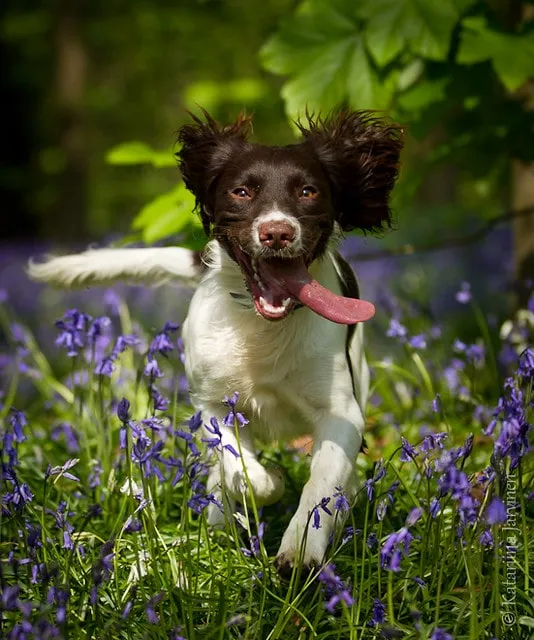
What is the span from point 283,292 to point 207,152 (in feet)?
2.44

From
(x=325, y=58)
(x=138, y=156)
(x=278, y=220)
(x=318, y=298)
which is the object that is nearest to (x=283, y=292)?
(x=318, y=298)

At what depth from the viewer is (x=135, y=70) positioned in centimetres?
1983

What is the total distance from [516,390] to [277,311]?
31.2 inches

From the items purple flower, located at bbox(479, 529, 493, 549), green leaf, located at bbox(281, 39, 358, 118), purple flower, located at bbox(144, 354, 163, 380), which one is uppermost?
green leaf, located at bbox(281, 39, 358, 118)

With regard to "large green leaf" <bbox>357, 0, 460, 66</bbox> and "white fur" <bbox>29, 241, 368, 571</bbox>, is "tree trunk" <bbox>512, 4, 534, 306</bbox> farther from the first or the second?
"white fur" <bbox>29, 241, 368, 571</bbox>

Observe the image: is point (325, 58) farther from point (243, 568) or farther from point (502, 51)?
point (243, 568)

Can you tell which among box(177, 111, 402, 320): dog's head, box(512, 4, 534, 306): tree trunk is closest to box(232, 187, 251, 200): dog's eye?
box(177, 111, 402, 320): dog's head

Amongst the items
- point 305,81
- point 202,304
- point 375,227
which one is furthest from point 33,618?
point 305,81

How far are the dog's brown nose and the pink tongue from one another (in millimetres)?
162

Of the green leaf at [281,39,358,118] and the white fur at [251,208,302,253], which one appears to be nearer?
the white fur at [251,208,302,253]

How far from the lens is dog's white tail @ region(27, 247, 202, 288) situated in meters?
4.21

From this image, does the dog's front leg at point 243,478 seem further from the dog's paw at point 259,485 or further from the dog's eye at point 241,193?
the dog's eye at point 241,193

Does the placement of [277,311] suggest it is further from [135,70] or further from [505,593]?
[135,70]

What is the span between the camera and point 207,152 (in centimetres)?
360
